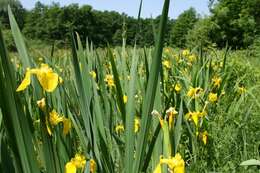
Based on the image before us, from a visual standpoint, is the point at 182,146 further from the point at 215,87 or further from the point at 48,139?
the point at 48,139

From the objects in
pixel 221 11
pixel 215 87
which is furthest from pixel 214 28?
pixel 215 87

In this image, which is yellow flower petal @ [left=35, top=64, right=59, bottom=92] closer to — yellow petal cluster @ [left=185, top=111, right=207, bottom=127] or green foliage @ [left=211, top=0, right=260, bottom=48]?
yellow petal cluster @ [left=185, top=111, right=207, bottom=127]

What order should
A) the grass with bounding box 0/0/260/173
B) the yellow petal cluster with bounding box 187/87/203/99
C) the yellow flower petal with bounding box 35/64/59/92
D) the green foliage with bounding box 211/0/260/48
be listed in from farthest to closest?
1. the green foliage with bounding box 211/0/260/48
2. the yellow petal cluster with bounding box 187/87/203/99
3. the yellow flower petal with bounding box 35/64/59/92
4. the grass with bounding box 0/0/260/173

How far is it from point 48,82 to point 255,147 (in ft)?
3.60

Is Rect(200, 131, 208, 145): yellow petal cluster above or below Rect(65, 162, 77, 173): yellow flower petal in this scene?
below

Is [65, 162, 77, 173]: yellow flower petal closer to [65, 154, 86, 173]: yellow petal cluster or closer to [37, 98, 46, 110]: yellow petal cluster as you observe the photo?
[65, 154, 86, 173]: yellow petal cluster

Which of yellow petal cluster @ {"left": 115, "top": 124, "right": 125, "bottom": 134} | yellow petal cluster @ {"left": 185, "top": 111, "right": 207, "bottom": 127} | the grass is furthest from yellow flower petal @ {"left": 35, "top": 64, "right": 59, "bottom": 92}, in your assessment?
yellow petal cluster @ {"left": 185, "top": 111, "right": 207, "bottom": 127}

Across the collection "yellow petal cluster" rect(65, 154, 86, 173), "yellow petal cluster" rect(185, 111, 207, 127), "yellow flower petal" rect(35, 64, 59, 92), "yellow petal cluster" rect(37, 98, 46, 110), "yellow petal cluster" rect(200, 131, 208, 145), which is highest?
"yellow flower petal" rect(35, 64, 59, 92)

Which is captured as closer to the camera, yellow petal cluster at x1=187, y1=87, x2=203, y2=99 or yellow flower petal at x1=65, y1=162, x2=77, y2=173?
yellow flower petal at x1=65, y1=162, x2=77, y2=173

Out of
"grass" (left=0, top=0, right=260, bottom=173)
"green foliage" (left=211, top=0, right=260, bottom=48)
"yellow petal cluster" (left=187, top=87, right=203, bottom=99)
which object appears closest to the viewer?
"grass" (left=0, top=0, right=260, bottom=173)

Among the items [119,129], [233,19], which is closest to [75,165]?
[119,129]

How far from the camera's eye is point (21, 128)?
49 cm

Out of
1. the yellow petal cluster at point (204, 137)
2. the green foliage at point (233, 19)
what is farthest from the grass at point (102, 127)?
the green foliage at point (233, 19)

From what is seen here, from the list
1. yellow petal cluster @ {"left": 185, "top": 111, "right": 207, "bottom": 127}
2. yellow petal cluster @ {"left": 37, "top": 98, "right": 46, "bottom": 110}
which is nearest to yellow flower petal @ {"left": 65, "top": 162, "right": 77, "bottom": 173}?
yellow petal cluster @ {"left": 37, "top": 98, "right": 46, "bottom": 110}
